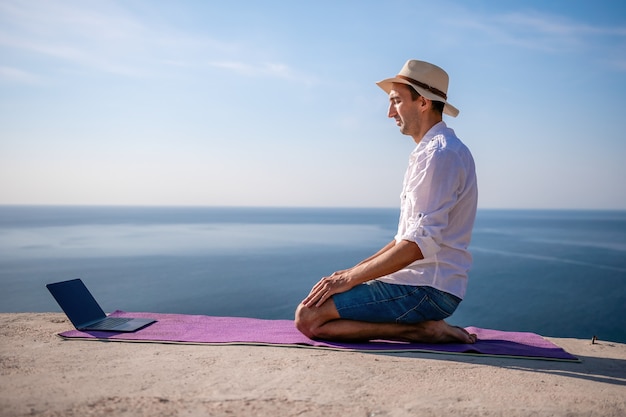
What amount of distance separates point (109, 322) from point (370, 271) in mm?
2266

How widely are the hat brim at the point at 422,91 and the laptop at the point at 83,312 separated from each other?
2.69 meters

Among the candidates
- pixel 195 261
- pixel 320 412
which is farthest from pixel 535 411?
pixel 195 261

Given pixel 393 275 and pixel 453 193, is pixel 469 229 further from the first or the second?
pixel 393 275

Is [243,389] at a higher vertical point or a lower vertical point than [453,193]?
lower

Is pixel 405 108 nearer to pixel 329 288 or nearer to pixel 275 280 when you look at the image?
pixel 329 288

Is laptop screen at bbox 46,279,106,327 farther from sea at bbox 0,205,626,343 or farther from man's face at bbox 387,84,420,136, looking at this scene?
sea at bbox 0,205,626,343

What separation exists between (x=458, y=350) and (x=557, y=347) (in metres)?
0.86

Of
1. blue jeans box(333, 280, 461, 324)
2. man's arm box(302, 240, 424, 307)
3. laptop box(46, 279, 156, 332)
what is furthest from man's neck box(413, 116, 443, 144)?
laptop box(46, 279, 156, 332)

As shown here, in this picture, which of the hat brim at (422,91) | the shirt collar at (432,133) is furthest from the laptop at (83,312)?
the hat brim at (422,91)

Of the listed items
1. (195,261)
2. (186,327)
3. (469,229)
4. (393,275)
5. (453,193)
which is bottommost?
(195,261)

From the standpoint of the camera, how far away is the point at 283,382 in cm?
266

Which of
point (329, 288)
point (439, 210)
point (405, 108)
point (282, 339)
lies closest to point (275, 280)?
point (282, 339)

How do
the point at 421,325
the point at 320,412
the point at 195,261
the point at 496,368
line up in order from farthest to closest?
the point at 195,261, the point at 421,325, the point at 496,368, the point at 320,412

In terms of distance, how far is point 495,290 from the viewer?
20.6 metres
